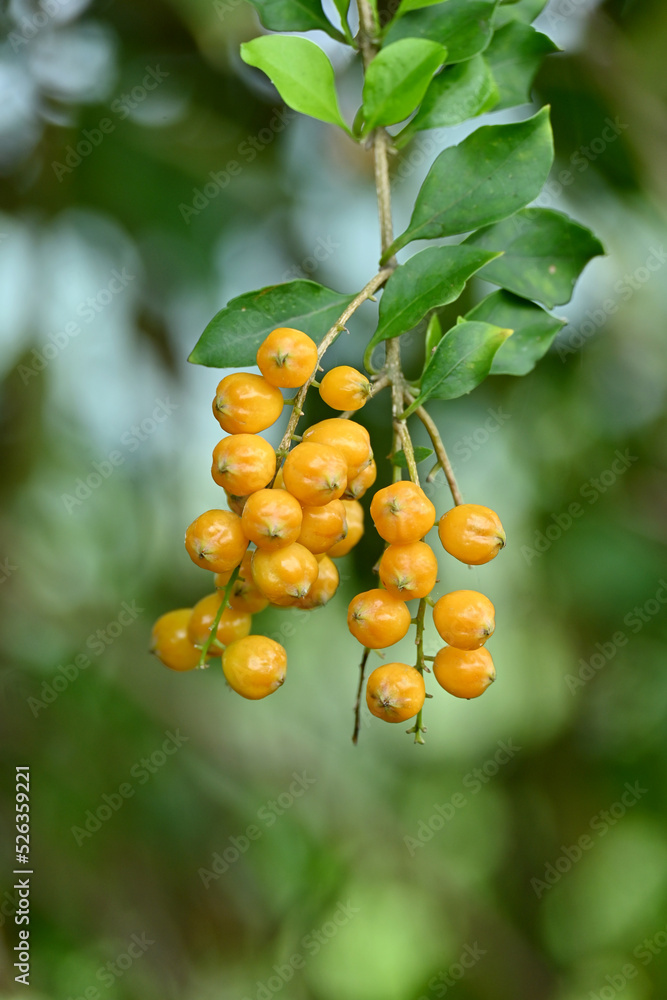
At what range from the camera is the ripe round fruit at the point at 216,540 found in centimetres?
72

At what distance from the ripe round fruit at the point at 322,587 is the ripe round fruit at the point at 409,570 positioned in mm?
102

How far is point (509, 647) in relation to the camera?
2.23m

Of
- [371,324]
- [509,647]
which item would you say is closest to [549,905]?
[509,647]

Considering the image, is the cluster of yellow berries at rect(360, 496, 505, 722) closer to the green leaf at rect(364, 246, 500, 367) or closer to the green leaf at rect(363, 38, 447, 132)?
the green leaf at rect(364, 246, 500, 367)

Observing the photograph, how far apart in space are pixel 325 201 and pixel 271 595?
4.98 feet

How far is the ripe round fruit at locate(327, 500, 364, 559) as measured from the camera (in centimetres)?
83

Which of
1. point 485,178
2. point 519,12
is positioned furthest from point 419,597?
point 519,12

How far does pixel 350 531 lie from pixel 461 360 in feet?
0.79

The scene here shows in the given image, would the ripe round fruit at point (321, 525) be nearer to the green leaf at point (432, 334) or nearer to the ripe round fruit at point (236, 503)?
the ripe round fruit at point (236, 503)

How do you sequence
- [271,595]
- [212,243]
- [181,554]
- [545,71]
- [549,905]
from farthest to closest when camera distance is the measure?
[549,905], [181,554], [212,243], [545,71], [271,595]

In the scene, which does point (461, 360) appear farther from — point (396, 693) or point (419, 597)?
point (396, 693)

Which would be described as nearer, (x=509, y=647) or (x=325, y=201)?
(x=325, y=201)

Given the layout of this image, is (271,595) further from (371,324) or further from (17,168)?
(17,168)

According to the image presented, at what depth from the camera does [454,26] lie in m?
0.92
